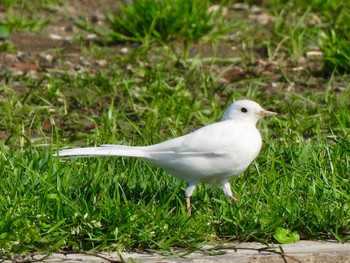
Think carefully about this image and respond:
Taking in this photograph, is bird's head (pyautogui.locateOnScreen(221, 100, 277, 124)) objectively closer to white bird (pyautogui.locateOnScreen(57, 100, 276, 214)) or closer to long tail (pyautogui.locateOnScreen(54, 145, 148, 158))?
white bird (pyautogui.locateOnScreen(57, 100, 276, 214))

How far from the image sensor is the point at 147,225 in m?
5.16

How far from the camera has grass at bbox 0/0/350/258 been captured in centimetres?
515

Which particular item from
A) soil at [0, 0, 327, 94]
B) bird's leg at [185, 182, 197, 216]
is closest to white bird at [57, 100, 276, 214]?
bird's leg at [185, 182, 197, 216]

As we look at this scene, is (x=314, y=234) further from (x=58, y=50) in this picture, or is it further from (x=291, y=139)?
(x=58, y=50)

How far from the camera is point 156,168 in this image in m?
6.12

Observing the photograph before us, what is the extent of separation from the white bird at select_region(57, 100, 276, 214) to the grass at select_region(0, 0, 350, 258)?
0.17 m

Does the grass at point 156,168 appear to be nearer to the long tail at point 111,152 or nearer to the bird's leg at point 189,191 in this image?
the bird's leg at point 189,191

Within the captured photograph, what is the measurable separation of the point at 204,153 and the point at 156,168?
Answer: 78 centimetres

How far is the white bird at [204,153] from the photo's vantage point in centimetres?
534

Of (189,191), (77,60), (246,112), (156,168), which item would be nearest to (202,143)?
(189,191)

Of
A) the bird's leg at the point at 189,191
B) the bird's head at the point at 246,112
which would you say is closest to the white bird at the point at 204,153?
the bird's leg at the point at 189,191

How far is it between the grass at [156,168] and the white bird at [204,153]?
0.17 m

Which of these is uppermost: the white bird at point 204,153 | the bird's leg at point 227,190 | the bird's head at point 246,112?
the bird's head at point 246,112

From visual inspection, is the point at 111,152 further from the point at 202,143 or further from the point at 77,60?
the point at 77,60
